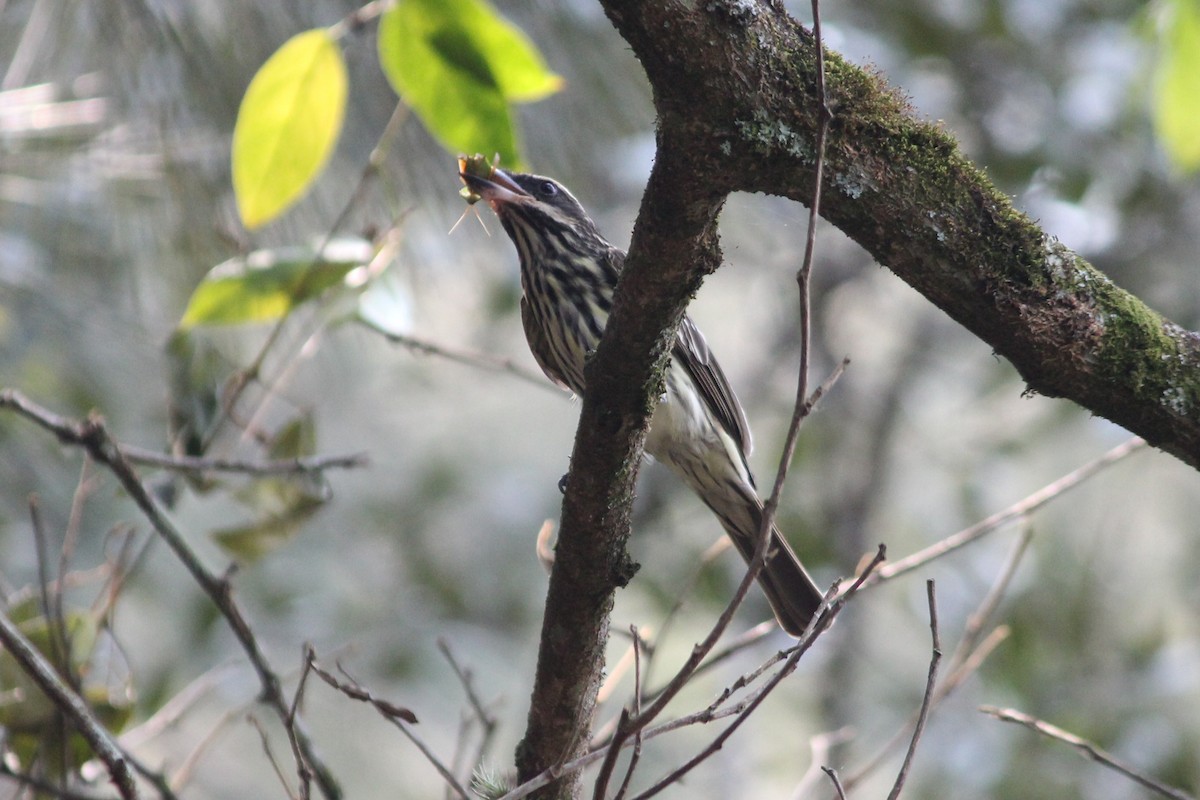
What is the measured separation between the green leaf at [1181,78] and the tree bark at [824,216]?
0.55 metres

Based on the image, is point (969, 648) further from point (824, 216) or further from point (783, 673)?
point (824, 216)

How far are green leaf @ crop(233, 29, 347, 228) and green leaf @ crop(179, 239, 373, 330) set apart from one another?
0.40m

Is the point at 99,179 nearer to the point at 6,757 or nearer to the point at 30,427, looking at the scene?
the point at 30,427

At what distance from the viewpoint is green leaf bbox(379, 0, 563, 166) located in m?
2.03

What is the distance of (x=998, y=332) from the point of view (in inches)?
76.5

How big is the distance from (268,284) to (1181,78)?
6.27ft

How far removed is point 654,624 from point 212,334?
3.90 m

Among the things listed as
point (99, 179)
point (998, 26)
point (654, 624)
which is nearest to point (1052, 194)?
point (998, 26)

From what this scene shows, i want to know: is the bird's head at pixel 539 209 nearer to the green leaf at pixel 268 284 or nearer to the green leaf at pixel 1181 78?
the green leaf at pixel 268 284

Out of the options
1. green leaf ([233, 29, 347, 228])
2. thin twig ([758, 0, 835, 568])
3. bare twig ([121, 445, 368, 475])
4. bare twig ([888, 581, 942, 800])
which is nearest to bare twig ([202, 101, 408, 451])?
bare twig ([121, 445, 368, 475])

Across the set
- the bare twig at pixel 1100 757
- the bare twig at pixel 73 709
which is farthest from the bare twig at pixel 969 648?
the bare twig at pixel 73 709

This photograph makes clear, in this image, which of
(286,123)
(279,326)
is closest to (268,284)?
(279,326)

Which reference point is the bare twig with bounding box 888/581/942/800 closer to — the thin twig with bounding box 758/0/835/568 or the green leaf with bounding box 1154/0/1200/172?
the thin twig with bounding box 758/0/835/568

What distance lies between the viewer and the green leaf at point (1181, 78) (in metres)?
2.32
